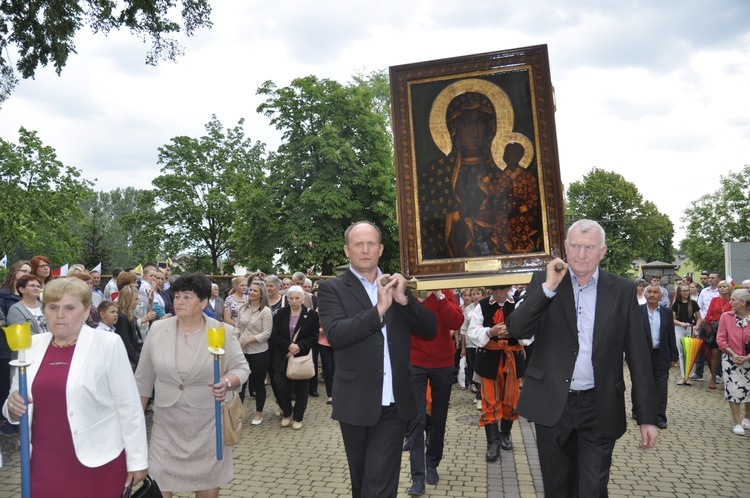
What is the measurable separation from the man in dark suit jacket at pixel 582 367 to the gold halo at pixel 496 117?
4.78 ft

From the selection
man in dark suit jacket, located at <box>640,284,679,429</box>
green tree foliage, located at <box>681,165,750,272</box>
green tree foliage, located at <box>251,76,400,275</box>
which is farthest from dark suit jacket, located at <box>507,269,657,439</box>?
green tree foliage, located at <box>681,165,750,272</box>

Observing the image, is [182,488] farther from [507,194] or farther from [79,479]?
[507,194]

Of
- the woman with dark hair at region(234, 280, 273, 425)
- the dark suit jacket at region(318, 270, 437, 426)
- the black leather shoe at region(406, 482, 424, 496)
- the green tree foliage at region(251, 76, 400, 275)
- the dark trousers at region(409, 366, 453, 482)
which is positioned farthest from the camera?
the green tree foliage at region(251, 76, 400, 275)

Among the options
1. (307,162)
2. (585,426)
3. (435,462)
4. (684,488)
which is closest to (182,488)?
(585,426)

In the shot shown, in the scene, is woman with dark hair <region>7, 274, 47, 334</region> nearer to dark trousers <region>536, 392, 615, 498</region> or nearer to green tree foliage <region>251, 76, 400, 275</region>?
dark trousers <region>536, 392, 615, 498</region>

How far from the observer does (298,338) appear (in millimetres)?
9562

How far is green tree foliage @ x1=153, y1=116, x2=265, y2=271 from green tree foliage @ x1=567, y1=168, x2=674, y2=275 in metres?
31.7

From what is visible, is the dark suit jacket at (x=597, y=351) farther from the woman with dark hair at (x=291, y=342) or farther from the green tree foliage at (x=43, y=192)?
the green tree foliage at (x=43, y=192)

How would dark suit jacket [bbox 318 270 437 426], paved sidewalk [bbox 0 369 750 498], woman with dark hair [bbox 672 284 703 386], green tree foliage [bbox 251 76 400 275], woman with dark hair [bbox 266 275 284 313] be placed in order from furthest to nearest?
green tree foliage [bbox 251 76 400 275] < woman with dark hair [bbox 672 284 703 386] < woman with dark hair [bbox 266 275 284 313] < paved sidewalk [bbox 0 369 750 498] < dark suit jacket [bbox 318 270 437 426]

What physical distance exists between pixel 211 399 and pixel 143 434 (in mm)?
779

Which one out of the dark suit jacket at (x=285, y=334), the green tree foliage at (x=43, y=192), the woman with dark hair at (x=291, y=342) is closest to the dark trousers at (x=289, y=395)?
the woman with dark hair at (x=291, y=342)

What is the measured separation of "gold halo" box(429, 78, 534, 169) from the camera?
5.19m

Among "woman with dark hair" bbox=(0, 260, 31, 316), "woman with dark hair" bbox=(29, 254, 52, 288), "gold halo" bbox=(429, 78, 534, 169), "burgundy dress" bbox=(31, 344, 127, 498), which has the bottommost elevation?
"burgundy dress" bbox=(31, 344, 127, 498)

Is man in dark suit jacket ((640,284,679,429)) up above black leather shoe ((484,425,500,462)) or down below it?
above
